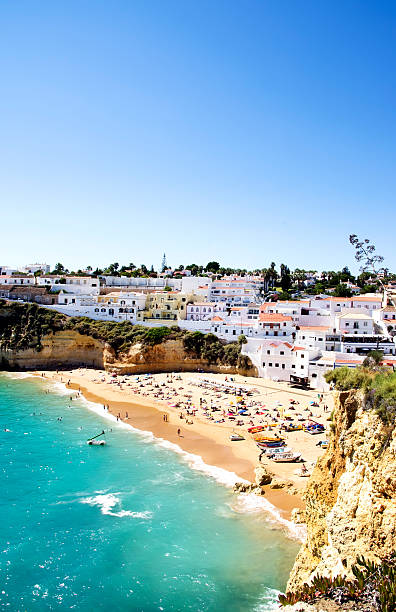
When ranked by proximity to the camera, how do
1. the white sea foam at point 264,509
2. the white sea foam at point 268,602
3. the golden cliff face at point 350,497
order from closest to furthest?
the golden cliff face at point 350,497 → the white sea foam at point 268,602 → the white sea foam at point 264,509

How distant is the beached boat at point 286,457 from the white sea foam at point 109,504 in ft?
28.9

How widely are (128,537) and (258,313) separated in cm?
4305

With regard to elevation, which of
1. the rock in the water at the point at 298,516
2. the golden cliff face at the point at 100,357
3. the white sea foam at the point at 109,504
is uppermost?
the golden cliff face at the point at 100,357

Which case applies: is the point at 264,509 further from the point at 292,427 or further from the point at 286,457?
the point at 292,427

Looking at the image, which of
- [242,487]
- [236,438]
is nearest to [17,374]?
[236,438]

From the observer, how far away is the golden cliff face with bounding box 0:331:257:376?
2019 inches

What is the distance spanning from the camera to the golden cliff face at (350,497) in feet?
36.3

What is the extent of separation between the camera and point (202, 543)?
18297mm

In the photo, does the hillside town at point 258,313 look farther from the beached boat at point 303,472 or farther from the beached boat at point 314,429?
the beached boat at point 303,472

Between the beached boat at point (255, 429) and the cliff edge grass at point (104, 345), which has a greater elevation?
the cliff edge grass at point (104, 345)

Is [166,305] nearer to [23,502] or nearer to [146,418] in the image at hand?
[146,418]

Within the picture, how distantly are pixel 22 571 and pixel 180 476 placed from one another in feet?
31.0

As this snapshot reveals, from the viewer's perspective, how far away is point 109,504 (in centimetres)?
2138

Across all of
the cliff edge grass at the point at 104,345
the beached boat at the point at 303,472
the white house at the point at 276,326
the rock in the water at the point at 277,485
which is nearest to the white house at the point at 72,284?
the cliff edge grass at the point at 104,345
